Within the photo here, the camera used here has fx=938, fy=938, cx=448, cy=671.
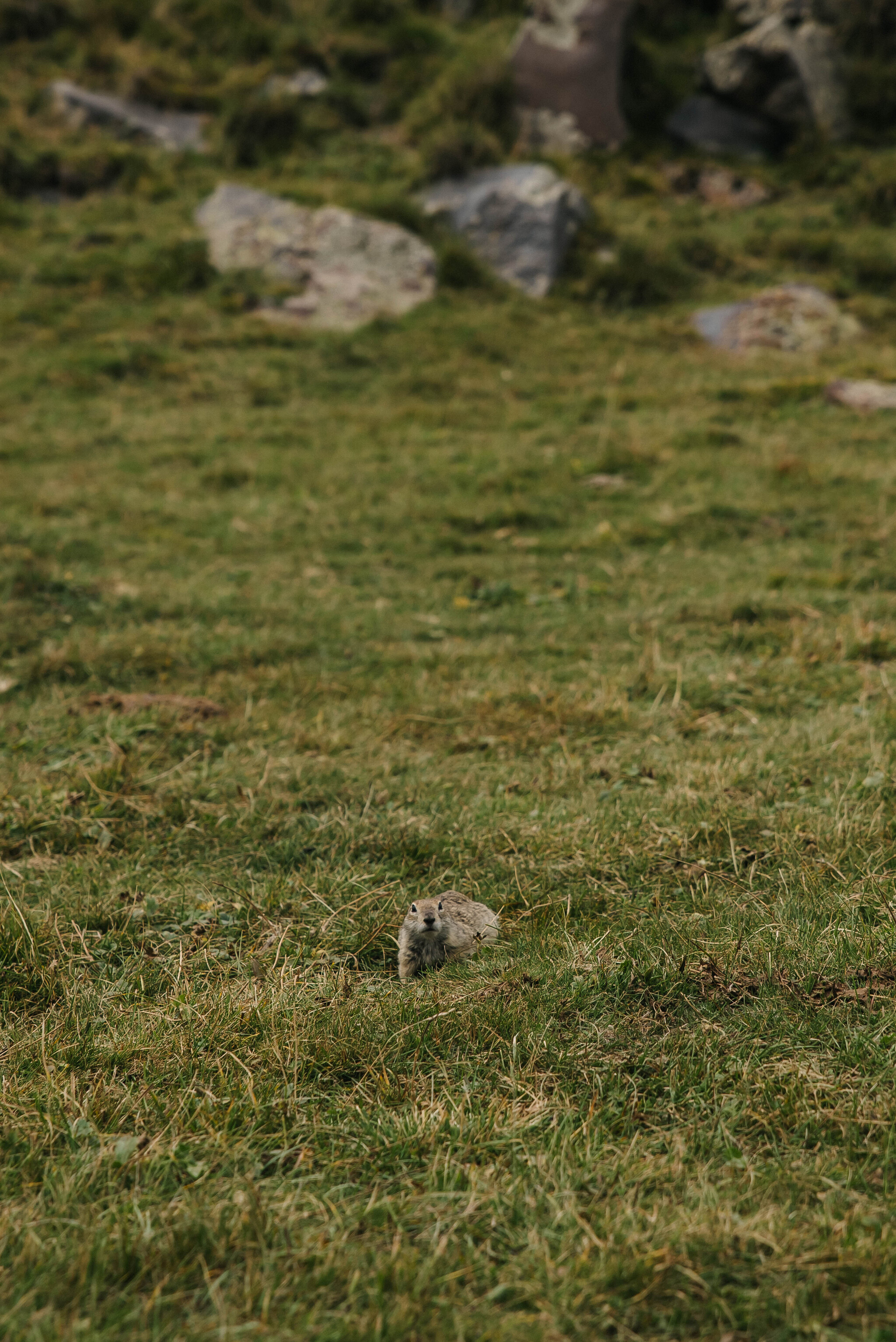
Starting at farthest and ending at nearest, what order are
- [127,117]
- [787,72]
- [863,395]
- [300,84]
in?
[300,84]
[787,72]
[127,117]
[863,395]

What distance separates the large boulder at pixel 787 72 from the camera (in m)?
22.0

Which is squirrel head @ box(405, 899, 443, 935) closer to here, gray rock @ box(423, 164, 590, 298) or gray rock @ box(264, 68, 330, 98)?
gray rock @ box(423, 164, 590, 298)

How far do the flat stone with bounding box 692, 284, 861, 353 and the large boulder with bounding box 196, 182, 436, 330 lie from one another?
5.19 m

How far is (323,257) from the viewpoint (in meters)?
17.2

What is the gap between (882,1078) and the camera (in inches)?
111

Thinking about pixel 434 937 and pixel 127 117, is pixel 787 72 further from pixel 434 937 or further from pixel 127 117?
pixel 434 937

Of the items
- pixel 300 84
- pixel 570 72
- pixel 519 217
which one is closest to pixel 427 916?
pixel 519 217

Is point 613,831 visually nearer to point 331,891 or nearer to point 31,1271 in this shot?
point 331,891

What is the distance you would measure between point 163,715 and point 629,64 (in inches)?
937

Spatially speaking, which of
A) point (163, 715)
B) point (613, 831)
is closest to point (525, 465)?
point (163, 715)

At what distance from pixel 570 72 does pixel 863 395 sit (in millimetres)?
13361

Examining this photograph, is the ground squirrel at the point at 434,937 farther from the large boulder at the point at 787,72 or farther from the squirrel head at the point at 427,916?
the large boulder at the point at 787,72

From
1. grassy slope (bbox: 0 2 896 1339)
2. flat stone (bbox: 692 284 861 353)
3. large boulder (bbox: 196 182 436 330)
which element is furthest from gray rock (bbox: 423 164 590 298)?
grassy slope (bbox: 0 2 896 1339)

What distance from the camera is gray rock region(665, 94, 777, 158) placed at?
2256 cm
